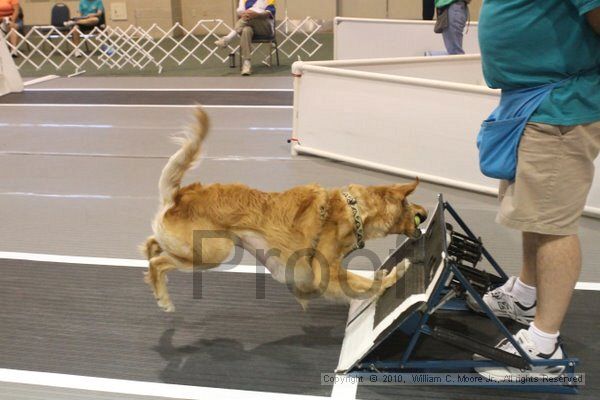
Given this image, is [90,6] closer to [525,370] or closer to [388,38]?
[388,38]

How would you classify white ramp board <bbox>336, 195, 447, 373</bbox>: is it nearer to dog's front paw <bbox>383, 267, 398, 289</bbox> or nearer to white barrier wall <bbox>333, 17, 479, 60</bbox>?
dog's front paw <bbox>383, 267, 398, 289</bbox>

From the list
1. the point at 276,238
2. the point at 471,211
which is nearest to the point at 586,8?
the point at 276,238

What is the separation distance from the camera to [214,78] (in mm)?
9328

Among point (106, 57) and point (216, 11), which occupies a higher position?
point (216, 11)

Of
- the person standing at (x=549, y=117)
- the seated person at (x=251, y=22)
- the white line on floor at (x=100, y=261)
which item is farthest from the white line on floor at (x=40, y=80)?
the person standing at (x=549, y=117)

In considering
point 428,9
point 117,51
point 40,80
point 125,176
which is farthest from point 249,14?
point 125,176

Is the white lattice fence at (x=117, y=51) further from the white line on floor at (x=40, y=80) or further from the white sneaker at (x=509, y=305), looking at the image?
the white sneaker at (x=509, y=305)

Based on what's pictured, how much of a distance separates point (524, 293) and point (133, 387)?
179 centimetres

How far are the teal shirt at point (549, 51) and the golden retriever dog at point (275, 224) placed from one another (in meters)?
0.76

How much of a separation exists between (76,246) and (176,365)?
5.06 feet

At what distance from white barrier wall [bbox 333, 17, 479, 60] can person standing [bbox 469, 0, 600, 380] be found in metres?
7.10

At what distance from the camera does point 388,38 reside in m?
9.08

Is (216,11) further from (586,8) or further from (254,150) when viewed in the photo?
(586,8)

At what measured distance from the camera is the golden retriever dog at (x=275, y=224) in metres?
2.42
